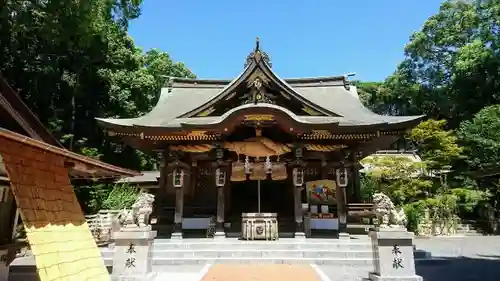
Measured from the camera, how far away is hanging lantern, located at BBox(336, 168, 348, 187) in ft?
38.1

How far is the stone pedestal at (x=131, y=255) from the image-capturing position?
673cm

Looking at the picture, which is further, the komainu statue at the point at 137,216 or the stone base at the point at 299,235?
the stone base at the point at 299,235

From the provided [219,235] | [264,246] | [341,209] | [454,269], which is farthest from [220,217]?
[454,269]

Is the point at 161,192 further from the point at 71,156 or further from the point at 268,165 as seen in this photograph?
the point at 71,156

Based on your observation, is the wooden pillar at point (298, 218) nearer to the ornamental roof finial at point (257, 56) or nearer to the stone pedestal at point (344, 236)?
the stone pedestal at point (344, 236)

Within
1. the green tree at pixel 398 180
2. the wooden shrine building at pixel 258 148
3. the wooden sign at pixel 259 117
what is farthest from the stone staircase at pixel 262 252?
the green tree at pixel 398 180

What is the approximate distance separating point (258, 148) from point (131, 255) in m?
6.20

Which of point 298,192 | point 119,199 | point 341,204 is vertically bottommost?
point 341,204

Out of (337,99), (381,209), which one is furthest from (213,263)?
(337,99)

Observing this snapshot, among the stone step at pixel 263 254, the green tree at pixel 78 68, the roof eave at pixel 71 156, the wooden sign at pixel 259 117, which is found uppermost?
the green tree at pixel 78 68

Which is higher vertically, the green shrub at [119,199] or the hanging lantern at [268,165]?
the hanging lantern at [268,165]

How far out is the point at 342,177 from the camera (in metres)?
11.7

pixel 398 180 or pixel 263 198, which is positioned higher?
pixel 398 180

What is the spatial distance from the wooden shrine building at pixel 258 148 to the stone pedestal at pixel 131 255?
4562 mm
